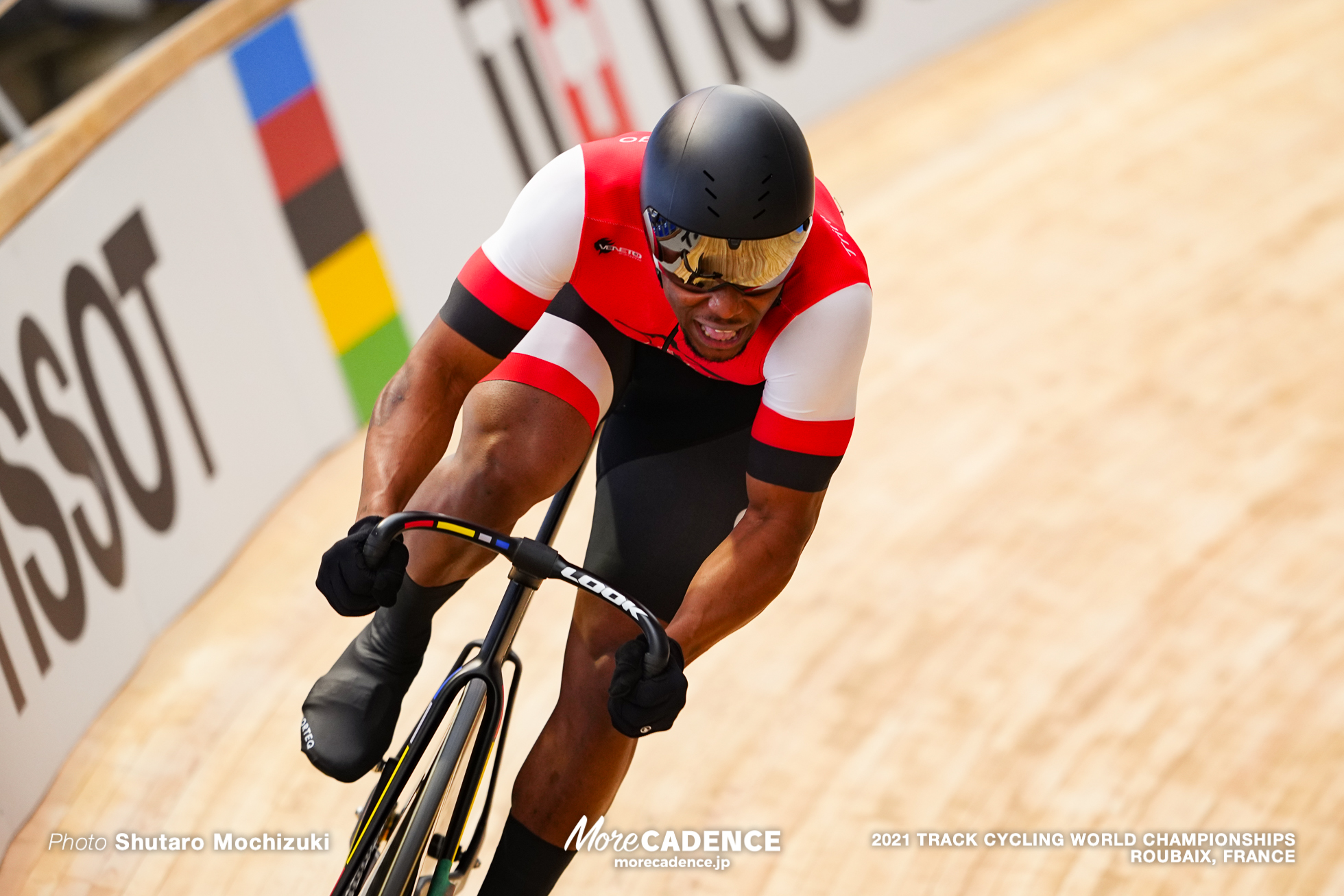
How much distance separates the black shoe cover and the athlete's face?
2.34 ft

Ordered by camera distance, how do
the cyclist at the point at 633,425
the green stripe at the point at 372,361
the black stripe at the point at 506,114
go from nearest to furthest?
the cyclist at the point at 633,425
the green stripe at the point at 372,361
the black stripe at the point at 506,114

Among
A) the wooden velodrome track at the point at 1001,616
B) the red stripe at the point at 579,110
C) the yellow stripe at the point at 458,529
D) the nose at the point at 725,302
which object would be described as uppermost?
the nose at the point at 725,302

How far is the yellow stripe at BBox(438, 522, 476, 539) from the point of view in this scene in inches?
77.2

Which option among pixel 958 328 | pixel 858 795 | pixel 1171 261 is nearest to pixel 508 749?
pixel 858 795

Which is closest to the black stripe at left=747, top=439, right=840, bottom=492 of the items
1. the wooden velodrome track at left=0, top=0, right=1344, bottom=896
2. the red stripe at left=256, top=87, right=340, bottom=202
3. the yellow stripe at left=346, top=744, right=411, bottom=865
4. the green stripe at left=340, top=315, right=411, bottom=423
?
the yellow stripe at left=346, top=744, right=411, bottom=865

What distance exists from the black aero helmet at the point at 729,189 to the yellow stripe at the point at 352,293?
7.67 feet

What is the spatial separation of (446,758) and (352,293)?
7.84 feet

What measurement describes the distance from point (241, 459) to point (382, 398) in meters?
1.83

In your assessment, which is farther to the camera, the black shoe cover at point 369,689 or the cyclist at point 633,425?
Result: the black shoe cover at point 369,689

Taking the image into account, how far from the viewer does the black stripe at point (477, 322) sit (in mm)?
2266

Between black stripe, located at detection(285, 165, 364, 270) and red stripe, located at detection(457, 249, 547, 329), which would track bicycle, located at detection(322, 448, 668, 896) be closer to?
red stripe, located at detection(457, 249, 547, 329)

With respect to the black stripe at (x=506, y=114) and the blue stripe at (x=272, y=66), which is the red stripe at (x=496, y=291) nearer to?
the blue stripe at (x=272, y=66)

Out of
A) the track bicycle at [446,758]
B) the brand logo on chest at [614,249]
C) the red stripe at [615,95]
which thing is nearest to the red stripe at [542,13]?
the red stripe at [615,95]

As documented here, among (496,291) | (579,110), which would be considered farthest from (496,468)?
(579,110)
